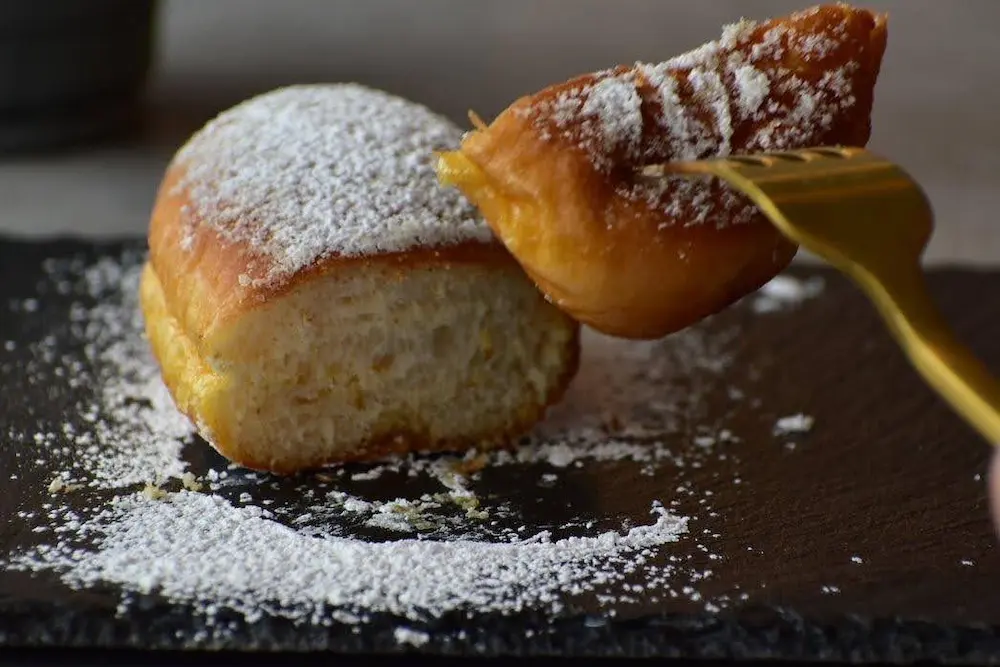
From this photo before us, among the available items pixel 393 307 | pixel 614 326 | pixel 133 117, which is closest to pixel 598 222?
pixel 614 326

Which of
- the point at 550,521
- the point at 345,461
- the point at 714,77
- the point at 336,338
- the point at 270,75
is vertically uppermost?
the point at 270,75

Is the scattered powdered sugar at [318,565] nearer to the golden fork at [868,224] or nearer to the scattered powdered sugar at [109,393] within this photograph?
the scattered powdered sugar at [109,393]

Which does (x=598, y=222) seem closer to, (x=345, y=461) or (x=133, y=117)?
(x=345, y=461)

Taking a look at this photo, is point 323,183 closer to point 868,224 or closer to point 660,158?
point 660,158

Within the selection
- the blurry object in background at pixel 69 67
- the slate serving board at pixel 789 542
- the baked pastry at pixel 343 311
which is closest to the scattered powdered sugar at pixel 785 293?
the slate serving board at pixel 789 542

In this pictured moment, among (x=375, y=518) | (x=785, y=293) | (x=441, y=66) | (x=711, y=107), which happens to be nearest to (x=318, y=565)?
(x=375, y=518)

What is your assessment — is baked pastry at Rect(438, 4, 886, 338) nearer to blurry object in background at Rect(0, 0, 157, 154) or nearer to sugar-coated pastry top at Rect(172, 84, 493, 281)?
sugar-coated pastry top at Rect(172, 84, 493, 281)
